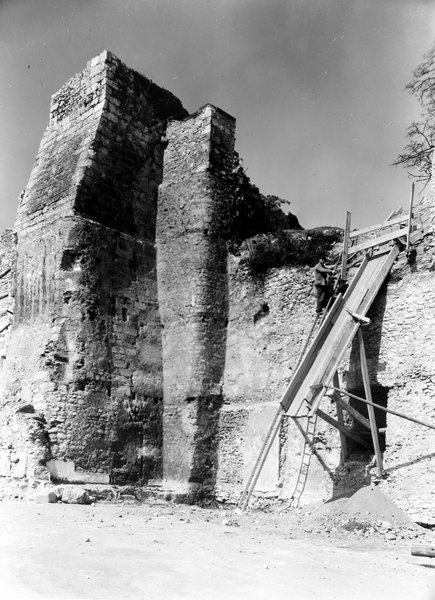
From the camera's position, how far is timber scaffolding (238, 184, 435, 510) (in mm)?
9758

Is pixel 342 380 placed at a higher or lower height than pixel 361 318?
lower

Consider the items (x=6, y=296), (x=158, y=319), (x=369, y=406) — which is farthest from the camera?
(x=6, y=296)

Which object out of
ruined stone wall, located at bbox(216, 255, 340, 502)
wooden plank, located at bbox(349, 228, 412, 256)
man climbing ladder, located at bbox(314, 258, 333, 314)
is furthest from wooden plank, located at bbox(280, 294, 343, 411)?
wooden plank, located at bbox(349, 228, 412, 256)

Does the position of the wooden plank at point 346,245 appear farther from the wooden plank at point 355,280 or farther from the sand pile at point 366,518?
the sand pile at point 366,518

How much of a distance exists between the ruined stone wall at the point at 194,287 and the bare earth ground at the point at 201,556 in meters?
2.21

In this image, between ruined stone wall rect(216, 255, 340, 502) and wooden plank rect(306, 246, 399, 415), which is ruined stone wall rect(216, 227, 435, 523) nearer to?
ruined stone wall rect(216, 255, 340, 502)

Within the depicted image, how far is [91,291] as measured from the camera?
1177 centimetres

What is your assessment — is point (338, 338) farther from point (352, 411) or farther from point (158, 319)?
point (158, 319)

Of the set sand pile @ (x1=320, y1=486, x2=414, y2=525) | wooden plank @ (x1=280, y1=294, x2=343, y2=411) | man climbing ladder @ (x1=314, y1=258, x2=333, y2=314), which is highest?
man climbing ladder @ (x1=314, y1=258, x2=333, y2=314)

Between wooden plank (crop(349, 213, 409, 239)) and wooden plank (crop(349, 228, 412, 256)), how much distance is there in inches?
5.3

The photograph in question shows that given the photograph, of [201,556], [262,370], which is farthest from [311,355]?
[201,556]

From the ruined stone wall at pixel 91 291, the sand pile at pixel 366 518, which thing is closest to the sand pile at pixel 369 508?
the sand pile at pixel 366 518

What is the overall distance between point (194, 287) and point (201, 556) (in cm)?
671

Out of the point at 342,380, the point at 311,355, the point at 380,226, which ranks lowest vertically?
the point at 342,380
